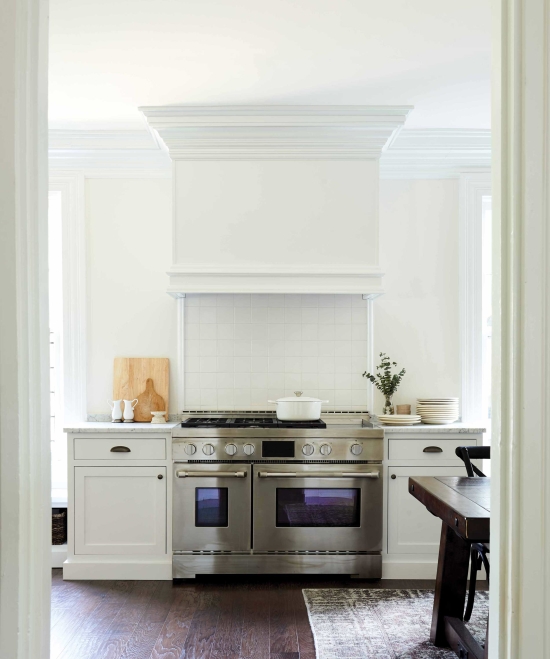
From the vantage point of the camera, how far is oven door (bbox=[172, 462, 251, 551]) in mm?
4020

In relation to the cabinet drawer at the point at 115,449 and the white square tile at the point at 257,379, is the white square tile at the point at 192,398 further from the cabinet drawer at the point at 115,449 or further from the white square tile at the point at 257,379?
the cabinet drawer at the point at 115,449

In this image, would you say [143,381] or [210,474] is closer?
[210,474]

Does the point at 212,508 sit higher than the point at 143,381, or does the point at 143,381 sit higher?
the point at 143,381

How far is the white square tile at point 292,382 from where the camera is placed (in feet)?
15.1

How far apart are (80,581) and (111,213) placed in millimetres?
2481

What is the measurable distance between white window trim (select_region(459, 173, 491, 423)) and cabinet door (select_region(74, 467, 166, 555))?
225 cm

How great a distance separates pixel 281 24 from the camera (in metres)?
2.92

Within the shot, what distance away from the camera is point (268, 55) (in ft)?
10.7

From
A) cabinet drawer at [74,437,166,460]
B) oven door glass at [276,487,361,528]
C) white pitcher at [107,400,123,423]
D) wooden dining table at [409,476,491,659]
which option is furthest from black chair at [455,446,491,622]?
white pitcher at [107,400,123,423]

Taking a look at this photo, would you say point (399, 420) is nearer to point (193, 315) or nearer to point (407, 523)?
point (407, 523)

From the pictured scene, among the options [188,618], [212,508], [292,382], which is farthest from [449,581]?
[292,382]

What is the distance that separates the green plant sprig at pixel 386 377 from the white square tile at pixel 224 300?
1079mm

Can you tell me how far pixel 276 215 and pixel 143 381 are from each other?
4.93ft

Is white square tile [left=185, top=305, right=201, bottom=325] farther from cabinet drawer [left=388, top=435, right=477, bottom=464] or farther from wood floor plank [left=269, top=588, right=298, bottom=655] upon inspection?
wood floor plank [left=269, top=588, right=298, bottom=655]
